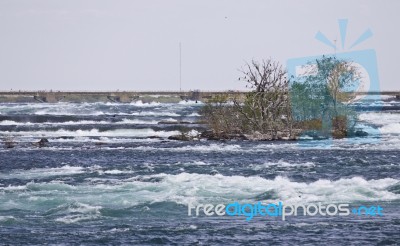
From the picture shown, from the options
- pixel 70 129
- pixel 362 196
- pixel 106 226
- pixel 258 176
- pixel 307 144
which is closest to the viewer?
pixel 106 226

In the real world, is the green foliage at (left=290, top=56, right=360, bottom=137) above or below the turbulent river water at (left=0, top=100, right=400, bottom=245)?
above

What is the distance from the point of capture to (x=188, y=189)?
117 feet

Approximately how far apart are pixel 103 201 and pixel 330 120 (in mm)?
35426

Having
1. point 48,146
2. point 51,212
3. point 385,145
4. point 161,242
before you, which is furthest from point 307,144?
point 161,242

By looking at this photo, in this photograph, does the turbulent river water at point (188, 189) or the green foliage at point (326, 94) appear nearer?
the turbulent river water at point (188, 189)

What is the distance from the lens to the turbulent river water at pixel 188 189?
2588cm

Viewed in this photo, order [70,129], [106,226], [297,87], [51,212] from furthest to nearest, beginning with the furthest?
[70,129] < [297,87] < [51,212] < [106,226]

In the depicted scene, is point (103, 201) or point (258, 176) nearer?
point (103, 201)

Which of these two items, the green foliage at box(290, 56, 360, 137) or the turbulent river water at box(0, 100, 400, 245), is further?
the green foliage at box(290, 56, 360, 137)

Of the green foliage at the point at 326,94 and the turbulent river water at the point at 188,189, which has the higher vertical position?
the green foliage at the point at 326,94

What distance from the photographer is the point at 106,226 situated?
2753 centimetres

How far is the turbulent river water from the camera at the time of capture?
25.9m

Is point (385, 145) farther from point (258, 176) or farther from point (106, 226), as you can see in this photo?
point (106, 226)

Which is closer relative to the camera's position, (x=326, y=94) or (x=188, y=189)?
(x=188, y=189)
